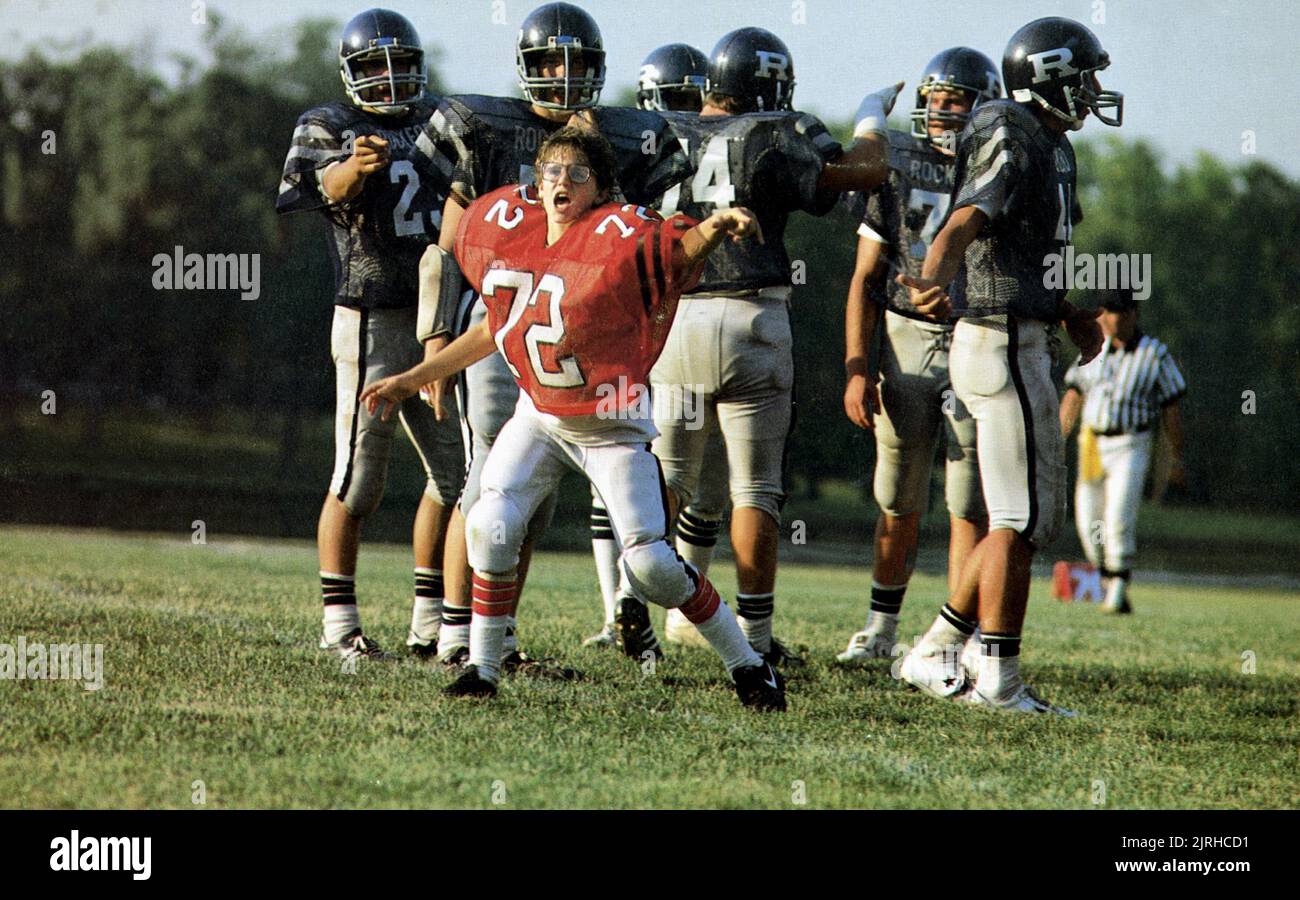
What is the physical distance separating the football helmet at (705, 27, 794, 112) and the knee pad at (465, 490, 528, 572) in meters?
1.87

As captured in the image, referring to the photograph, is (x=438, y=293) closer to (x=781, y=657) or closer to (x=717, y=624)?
(x=717, y=624)

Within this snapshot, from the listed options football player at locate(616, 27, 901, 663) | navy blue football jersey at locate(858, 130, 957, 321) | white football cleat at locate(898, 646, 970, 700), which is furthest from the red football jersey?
navy blue football jersey at locate(858, 130, 957, 321)

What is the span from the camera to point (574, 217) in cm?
458

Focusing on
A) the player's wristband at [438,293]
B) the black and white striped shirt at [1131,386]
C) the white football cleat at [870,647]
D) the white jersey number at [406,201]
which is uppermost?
the white jersey number at [406,201]

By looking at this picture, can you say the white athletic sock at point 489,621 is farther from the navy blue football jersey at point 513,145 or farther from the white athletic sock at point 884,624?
the white athletic sock at point 884,624

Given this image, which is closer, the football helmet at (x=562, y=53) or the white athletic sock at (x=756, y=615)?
the football helmet at (x=562, y=53)

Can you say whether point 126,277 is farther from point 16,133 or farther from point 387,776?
point 387,776

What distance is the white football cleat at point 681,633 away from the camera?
6.27 meters

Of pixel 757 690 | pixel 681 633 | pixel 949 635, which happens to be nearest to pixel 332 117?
pixel 681 633

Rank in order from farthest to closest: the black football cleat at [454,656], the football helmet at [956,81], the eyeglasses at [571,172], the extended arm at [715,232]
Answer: the football helmet at [956,81] → the black football cleat at [454,656] → the eyeglasses at [571,172] → the extended arm at [715,232]

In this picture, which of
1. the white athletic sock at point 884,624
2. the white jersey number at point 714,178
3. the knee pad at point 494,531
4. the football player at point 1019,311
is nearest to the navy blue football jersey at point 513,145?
the white jersey number at point 714,178

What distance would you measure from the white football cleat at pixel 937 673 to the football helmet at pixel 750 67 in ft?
6.60

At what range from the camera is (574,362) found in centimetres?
450

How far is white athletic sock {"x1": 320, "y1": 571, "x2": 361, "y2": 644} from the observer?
5578 mm
